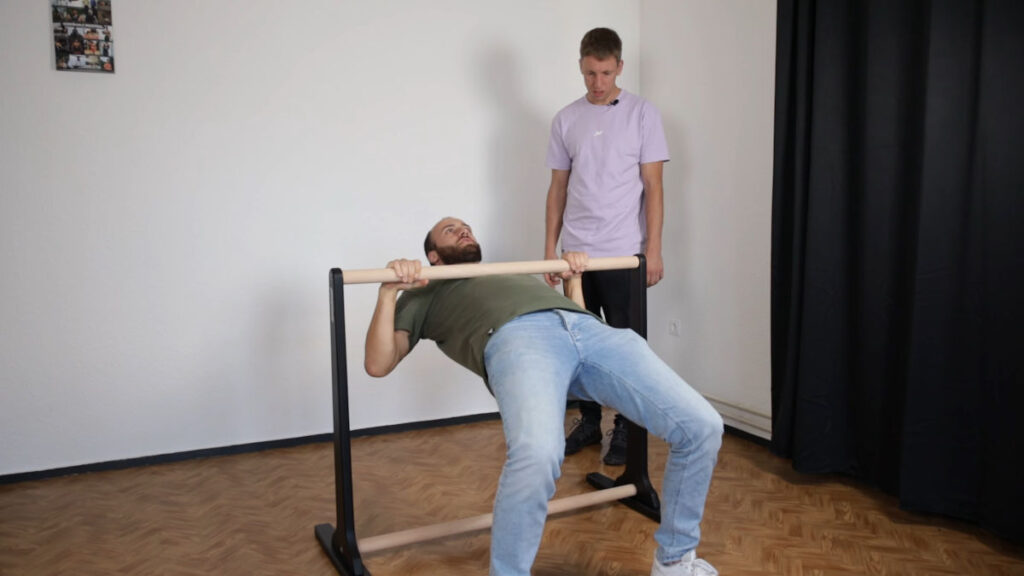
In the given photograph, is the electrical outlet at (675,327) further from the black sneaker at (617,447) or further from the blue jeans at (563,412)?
the blue jeans at (563,412)

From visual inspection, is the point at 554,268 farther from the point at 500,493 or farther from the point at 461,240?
the point at 500,493

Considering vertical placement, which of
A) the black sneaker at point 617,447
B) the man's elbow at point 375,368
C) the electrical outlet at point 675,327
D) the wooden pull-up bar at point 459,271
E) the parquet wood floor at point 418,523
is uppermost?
the wooden pull-up bar at point 459,271

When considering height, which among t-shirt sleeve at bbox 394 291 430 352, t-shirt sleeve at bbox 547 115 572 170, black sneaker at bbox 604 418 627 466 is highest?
t-shirt sleeve at bbox 547 115 572 170

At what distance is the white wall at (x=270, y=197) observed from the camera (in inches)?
116

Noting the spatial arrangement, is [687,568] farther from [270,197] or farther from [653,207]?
[270,197]

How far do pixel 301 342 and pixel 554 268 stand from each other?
61.1 inches

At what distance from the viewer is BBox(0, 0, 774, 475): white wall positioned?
2953 millimetres

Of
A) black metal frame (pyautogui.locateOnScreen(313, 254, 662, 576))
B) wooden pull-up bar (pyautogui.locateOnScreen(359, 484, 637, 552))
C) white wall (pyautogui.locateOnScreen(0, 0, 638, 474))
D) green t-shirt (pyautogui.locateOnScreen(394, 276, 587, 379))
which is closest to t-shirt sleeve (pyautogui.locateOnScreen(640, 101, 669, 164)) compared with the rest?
black metal frame (pyautogui.locateOnScreen(313, 254, 662, 576))

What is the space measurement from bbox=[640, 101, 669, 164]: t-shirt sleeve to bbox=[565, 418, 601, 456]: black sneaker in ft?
3.76

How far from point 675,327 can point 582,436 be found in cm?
87

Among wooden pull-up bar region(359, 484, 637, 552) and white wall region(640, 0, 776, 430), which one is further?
white wall region(640, 0, 776, 430)

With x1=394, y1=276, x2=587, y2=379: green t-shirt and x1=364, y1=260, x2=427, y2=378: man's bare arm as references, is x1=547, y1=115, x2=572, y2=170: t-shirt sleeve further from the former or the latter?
x1=364, y1=260, x2=427, y2=378: man's bare arm

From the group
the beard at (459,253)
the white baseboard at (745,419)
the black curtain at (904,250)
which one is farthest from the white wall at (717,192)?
the beard at (459,253)

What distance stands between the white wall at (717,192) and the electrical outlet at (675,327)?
0.05 feet
